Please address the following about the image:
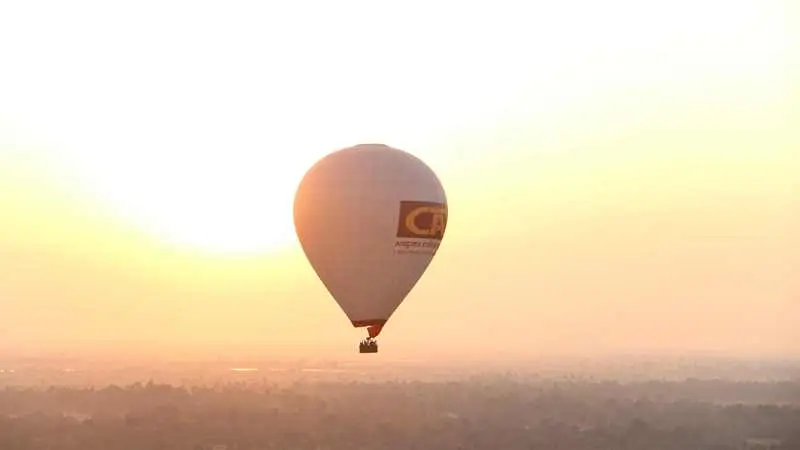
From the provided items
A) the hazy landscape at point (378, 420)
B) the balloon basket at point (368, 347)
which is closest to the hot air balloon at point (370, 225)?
the balloon basket at point (368, 347)

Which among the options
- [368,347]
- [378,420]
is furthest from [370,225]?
[378,420]

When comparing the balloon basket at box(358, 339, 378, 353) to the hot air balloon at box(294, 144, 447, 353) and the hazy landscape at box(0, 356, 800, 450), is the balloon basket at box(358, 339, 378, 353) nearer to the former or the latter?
the hot air balloon at box(294, 144, 447, 353)

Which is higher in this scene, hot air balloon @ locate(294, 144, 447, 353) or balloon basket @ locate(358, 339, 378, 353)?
hot air balloon @ locate(294, 144, 447, 353)

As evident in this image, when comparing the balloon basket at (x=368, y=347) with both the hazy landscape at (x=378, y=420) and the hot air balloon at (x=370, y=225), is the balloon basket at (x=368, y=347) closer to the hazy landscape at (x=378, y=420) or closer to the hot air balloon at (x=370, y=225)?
the hot air balloon at (x=370, y=225)

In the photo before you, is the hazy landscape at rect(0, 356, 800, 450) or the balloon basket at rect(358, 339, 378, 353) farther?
the hazy landscape at rect(0, 356, 800, 450)

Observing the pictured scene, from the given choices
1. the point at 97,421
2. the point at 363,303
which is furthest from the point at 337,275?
the point at 97,421

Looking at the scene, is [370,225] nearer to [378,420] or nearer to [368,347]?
[368,347]

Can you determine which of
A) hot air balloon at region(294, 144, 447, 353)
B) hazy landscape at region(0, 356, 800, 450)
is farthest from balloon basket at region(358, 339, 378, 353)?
hazy landscape at region(0, 356, 800, 450)

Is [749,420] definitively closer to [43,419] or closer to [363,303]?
[43,419]
